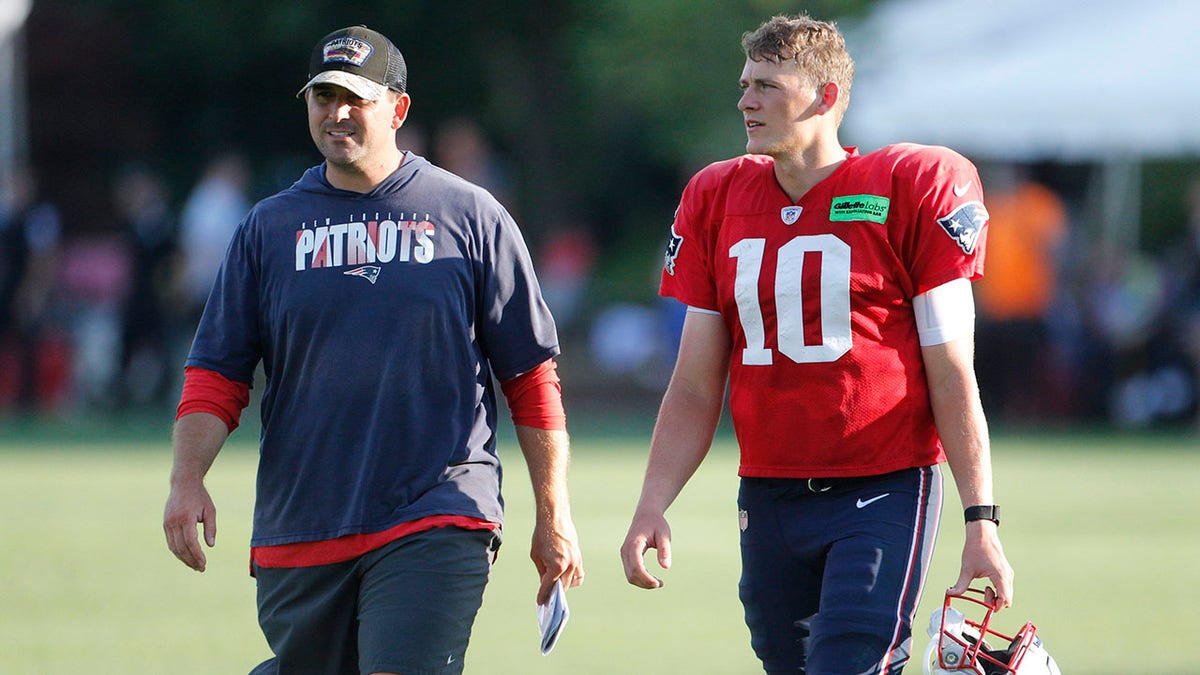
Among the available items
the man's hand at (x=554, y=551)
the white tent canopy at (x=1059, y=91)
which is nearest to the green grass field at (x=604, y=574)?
the man's hand at (x=554, y=551)

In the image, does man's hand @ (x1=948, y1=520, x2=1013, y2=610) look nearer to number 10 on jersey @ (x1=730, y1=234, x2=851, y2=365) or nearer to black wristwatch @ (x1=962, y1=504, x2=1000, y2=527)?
black wristwatch @ (x1=962, y1=504, x2=1000, y2=527)

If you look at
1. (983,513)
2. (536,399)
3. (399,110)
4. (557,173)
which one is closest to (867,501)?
(983,513)

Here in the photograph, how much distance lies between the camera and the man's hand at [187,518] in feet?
17.5

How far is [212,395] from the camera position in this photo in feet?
18.2

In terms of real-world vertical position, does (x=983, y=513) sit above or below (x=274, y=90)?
below

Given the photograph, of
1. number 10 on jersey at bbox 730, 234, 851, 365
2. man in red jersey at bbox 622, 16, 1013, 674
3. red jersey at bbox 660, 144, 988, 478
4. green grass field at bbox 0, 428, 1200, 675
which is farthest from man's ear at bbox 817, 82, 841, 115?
green grass field at bbox 0, 428, 1200, 675

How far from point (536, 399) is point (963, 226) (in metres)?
1.35

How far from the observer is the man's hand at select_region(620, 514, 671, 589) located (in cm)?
529

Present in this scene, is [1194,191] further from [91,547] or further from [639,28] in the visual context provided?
[91,547]

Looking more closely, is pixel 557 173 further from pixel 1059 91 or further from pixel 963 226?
pixel 963 226

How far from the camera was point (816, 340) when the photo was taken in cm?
528

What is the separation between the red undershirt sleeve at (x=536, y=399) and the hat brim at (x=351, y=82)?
3.05ft

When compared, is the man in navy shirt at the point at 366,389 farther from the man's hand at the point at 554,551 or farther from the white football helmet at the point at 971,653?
the white football helmet at the point at 971,653

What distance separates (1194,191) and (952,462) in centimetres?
1469
